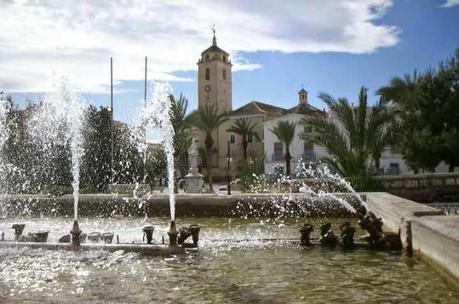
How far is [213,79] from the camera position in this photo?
6366 cm

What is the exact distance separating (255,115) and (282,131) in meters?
11.7

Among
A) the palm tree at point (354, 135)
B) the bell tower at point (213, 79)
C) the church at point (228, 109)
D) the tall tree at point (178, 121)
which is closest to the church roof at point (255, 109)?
the church at point (228, 109)

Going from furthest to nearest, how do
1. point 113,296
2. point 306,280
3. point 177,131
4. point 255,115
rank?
point 255,115, point 177,131, point 306,280, point 113,296

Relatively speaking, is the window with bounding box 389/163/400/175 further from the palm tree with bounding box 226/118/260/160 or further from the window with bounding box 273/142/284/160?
the palm tree with bounding box 226/118/260/160

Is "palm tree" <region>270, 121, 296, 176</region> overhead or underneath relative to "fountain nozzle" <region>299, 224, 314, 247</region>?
overhead

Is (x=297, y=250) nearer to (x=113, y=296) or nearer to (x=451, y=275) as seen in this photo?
(x=451, y=275)

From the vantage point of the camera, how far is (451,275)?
6.14m

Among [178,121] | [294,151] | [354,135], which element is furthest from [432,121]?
[294,151]

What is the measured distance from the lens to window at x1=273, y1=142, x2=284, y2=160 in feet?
165

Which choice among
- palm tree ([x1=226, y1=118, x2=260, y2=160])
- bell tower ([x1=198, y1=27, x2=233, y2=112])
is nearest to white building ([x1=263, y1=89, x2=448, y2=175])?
palm tree ([x1=226, y1=118, x2=260, y2=160])

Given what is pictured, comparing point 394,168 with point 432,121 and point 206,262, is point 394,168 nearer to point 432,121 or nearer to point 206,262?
point 432,121

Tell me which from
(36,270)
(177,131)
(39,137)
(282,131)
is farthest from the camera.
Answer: (282,131)

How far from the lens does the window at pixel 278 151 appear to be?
5019 cm

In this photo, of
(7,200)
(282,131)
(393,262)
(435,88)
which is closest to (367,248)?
(393,262)
